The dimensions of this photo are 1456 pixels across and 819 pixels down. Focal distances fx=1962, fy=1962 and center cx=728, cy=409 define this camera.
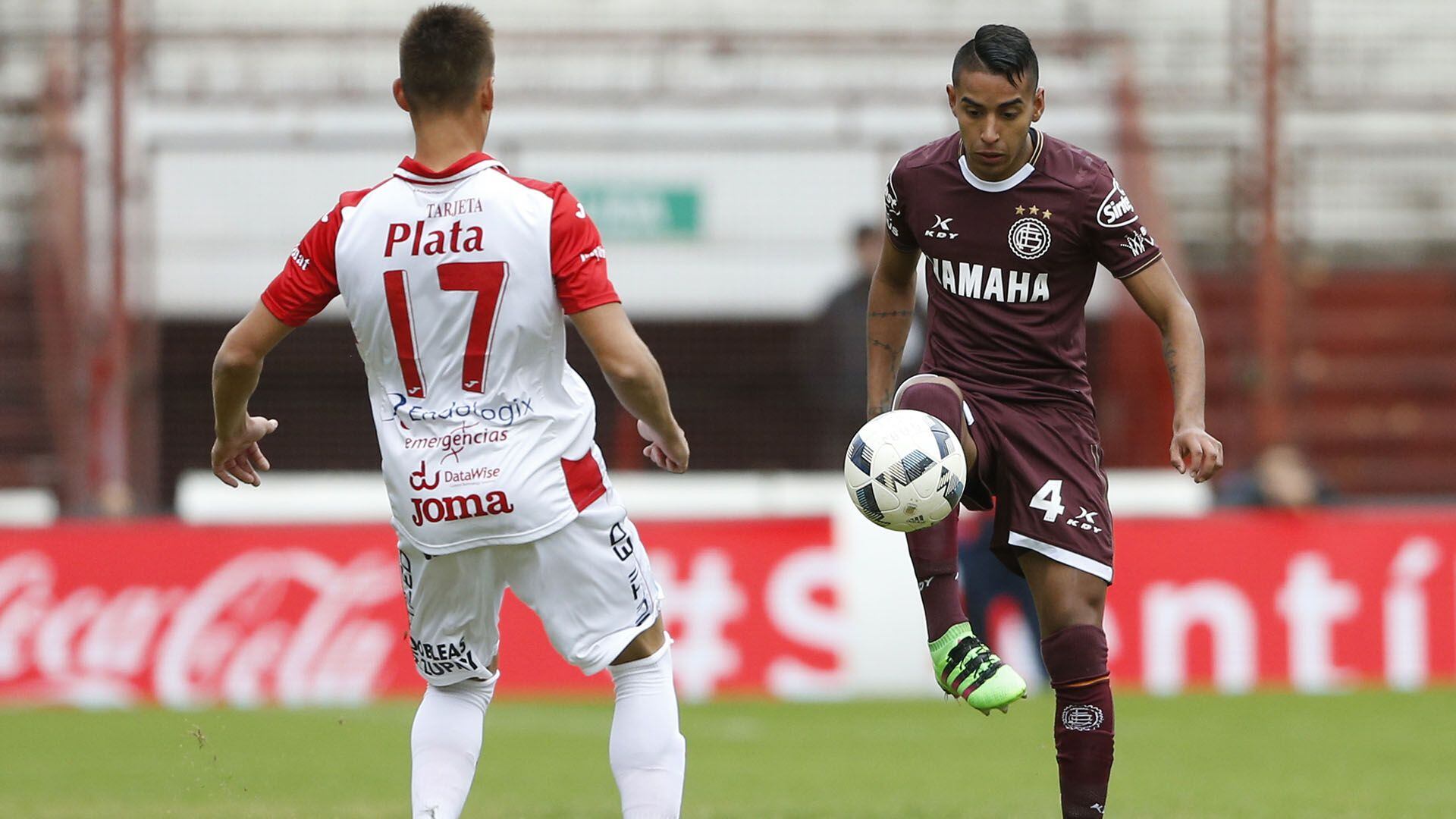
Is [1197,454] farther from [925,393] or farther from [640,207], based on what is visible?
[640,207]

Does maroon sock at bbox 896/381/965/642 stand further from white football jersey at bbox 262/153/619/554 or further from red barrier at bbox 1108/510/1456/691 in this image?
red barrier at bbox 1108/510/1456/691

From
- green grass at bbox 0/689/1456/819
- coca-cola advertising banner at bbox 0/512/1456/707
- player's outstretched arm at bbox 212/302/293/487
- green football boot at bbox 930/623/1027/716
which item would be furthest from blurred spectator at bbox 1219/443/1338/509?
player's outstretched arm at bbox 212/302/293/487

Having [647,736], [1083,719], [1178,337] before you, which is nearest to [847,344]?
[1178,337]

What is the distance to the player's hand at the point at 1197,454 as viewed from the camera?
5.05 metres

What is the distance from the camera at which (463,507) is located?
4.77 meters

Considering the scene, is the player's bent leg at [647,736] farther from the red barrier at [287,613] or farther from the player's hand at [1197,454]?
the red barrier at [287,613]

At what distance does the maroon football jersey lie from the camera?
539 centimetres

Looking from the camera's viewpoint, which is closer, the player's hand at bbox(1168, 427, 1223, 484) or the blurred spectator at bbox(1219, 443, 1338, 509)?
the player's hand at bbox(1168, 427, 1223, 484)

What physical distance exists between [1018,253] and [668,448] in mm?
1225

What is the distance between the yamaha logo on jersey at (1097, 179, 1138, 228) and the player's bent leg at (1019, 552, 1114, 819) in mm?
938

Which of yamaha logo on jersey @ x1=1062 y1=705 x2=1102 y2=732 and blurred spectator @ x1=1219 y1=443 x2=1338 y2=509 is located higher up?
yamaha logo on jersey @ x1=1062 y1=705 x2=1102 y2=732

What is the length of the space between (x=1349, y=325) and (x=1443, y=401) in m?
0.95

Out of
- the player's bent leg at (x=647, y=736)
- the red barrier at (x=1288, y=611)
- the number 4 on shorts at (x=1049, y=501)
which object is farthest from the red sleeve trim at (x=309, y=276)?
the red barrier at (x=1288, y=611)

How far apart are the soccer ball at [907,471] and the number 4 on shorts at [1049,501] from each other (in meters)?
0.24
